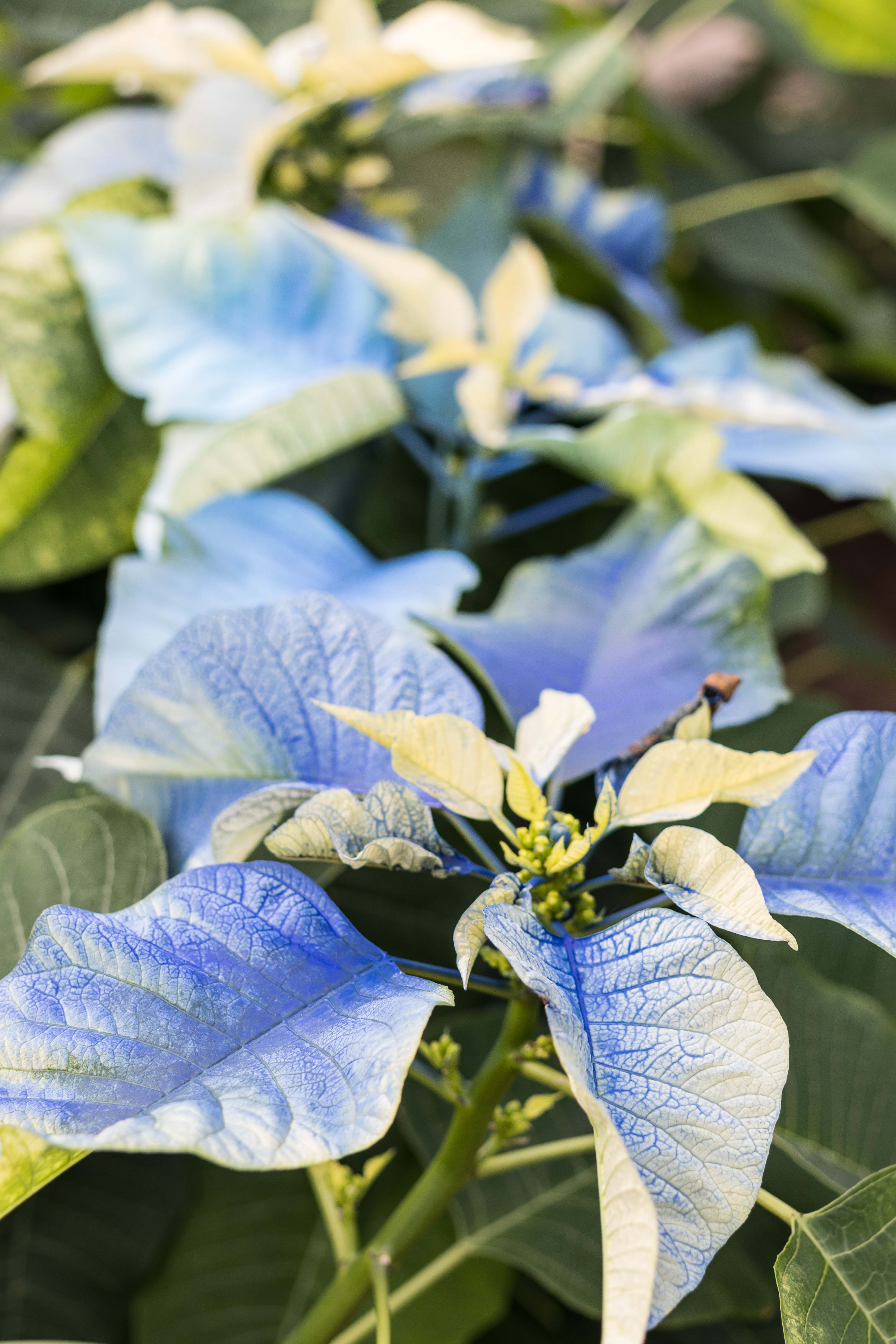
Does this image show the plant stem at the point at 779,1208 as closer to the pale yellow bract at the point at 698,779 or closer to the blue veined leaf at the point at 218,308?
the pale yellow bract at the point at 698,779

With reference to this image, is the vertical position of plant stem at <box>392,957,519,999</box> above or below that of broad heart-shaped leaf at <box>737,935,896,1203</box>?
above

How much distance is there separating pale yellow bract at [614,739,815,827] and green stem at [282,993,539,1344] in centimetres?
6

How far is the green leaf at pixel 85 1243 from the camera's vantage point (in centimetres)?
49

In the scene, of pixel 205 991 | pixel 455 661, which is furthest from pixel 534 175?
pixel 205 991

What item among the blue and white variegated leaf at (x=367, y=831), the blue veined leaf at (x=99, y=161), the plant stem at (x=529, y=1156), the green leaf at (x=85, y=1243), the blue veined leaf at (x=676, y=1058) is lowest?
the green leaf at (x=85, y=1243)

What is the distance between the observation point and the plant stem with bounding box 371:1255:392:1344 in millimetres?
295

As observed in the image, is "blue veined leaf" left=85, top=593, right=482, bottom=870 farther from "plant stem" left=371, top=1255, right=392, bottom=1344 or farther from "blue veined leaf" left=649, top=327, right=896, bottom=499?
"blue veined leaf" left=649, top=327, right=896, bottom=499

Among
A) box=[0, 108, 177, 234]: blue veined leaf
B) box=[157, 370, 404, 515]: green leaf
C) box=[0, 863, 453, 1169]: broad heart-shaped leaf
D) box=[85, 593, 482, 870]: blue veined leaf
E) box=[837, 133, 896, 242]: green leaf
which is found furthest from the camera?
box=[837, 133, 896, 242]: green leaf

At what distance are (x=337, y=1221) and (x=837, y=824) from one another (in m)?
0.22

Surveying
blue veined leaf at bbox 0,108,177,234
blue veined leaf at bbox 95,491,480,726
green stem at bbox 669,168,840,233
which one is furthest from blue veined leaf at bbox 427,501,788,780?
A: green stem at bbox 669,168,840,233

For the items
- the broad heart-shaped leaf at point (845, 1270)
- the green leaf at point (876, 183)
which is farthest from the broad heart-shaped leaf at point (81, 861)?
the green leaf at point (876, 183)

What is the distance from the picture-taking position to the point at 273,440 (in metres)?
0.44

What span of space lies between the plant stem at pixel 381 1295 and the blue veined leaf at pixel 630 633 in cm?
A: 17

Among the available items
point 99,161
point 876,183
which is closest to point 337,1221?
point 99,161
